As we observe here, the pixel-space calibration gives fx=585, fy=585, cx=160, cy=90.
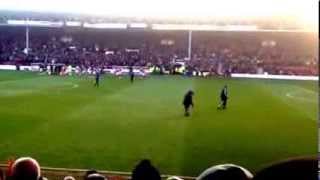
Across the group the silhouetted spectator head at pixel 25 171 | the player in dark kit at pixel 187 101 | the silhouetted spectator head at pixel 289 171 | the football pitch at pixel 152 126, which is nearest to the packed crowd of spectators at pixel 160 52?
the football pitch at pixel 152 126

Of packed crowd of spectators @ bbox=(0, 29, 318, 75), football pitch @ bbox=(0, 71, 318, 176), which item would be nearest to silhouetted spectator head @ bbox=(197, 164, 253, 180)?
football pitch @ bbox=(0, 71, 318, 176)

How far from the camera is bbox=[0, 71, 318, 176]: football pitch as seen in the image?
7.01 meters

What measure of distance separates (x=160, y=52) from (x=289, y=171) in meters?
17.3

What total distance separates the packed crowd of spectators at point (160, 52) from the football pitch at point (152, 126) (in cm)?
212

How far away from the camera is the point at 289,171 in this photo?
163 cm

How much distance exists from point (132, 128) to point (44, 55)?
11137mm

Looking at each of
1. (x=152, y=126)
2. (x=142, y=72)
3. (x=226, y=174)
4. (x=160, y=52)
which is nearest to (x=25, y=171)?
(x=226, y=174)

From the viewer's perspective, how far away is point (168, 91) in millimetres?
14930

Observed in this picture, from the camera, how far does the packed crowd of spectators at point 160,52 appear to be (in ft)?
58.5

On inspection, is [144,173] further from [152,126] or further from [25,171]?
[152,126]

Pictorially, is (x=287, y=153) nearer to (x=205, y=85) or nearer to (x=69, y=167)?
(x=69, y=167)

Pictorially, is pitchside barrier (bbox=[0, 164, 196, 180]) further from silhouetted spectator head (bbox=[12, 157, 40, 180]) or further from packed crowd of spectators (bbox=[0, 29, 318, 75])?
packed crowd of spectators (bbox=[0, 29, 318, 75])

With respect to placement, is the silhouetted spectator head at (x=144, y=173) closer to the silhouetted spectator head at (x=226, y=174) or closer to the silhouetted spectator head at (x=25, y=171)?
the silhouetted spectator head at (x=25, y=171)

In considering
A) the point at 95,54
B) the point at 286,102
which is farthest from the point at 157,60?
the point at 286,102
